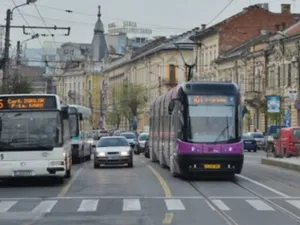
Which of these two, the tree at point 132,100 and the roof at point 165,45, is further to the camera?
the tree at point 132,100

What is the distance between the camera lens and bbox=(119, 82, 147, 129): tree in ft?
401

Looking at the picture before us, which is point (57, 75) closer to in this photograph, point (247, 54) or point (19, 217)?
point (247, 54)

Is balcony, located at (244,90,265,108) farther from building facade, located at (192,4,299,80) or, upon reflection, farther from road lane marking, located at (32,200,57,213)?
road lane marking, located at (32,200,57,213)

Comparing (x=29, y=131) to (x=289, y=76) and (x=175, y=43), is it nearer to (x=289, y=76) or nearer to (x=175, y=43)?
(x=289, y=76)

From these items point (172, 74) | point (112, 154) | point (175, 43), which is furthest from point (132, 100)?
point (112, 154)

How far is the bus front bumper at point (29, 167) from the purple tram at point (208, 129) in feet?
14.9

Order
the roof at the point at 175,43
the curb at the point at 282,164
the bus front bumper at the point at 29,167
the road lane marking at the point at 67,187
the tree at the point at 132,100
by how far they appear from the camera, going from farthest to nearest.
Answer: the tree at the point at 132,100, the roof at the point at 175,43, the curb at the point at 282,164, the bus front bumper at the point at 29,167, the road lane marking at the point at 67,187

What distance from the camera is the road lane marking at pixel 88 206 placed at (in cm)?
1903

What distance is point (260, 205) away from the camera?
787 inches

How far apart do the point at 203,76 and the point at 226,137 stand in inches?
2900

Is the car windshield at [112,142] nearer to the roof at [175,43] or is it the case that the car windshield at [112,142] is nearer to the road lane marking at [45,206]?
the road lane marking at [45,206]

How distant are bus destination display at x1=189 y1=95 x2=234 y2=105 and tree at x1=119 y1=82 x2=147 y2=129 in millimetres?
93079

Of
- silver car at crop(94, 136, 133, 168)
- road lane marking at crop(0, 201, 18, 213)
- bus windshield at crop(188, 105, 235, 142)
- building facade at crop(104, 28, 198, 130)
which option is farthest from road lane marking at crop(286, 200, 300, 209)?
building facade at crop(104, 28, 198, 130)

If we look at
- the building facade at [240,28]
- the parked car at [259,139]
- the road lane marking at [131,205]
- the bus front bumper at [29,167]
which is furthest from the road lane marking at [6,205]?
the building facade at [240,28]
